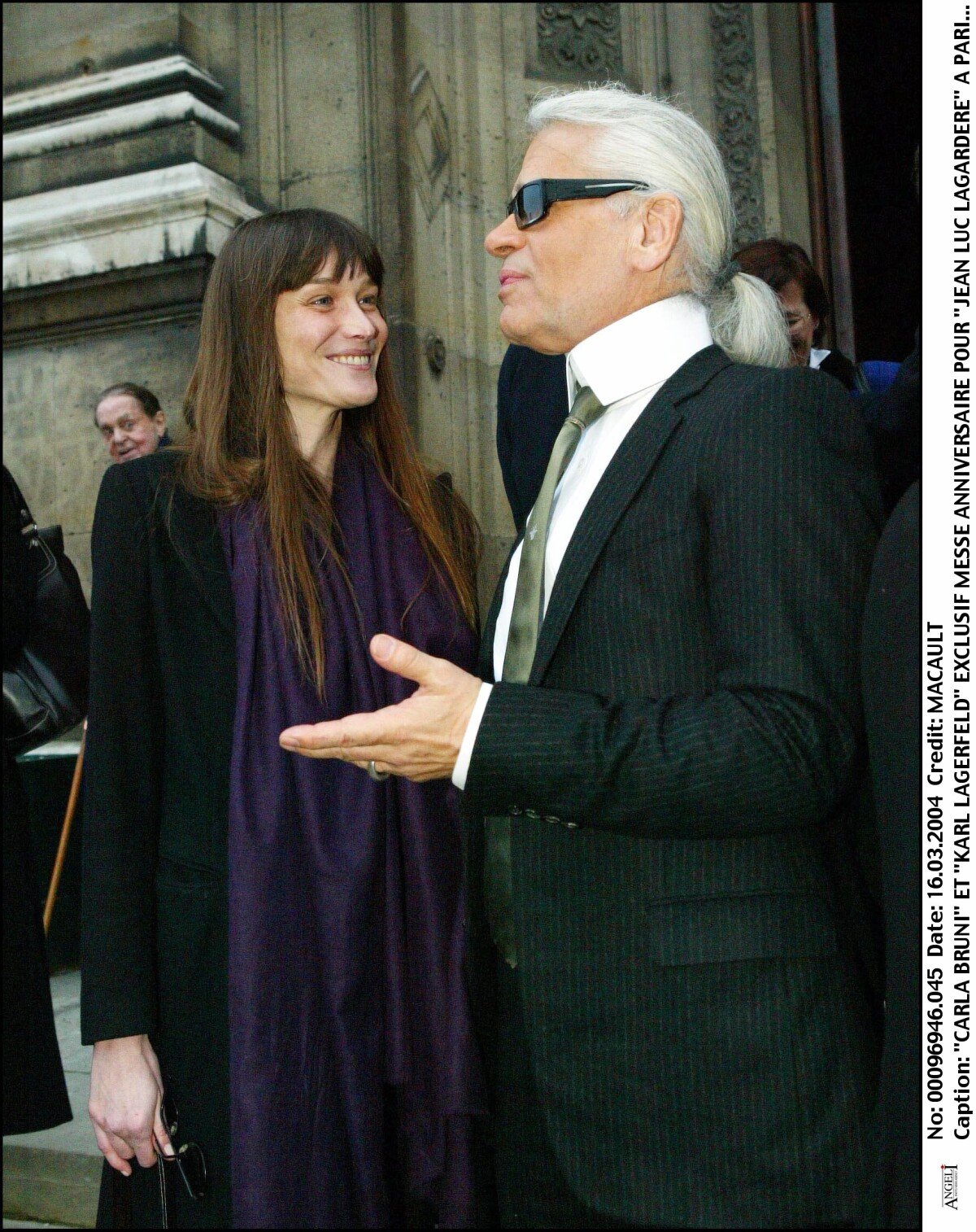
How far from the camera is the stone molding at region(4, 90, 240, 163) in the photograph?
449 centimetres

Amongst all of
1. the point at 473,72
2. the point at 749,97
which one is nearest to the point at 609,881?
the point at 473,72

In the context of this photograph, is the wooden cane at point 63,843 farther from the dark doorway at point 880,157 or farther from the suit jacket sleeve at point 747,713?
the dark doorway at point 880,157

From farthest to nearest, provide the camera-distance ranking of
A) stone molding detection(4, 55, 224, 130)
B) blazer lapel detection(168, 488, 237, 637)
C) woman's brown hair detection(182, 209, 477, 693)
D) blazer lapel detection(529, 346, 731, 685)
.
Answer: stone molding detection(4, 55, 224, 130) → woman's brown hair detection(182, 209, 477, 693) → blazer lapel detection(168, 488, 237, 637) → blazer lapel detection(529, 346, 731, 685)

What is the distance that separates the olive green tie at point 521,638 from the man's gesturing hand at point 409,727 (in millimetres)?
221

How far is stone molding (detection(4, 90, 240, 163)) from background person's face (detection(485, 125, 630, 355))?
10.4 feet

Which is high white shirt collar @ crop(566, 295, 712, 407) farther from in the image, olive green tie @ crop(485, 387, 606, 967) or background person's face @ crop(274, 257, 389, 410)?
background person's face @ crop(274, 257, 389, 410)

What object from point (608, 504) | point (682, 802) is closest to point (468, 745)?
point (682, 802)

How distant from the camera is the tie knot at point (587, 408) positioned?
1.71 m

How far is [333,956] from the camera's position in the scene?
5.98 ft

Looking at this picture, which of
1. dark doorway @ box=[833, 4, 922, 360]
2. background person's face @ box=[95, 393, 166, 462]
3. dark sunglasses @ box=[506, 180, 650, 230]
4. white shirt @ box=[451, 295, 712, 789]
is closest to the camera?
white shirt @ box=[451, 295, 712, 789]

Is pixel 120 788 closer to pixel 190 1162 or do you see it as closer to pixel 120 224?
pixel 190 1162

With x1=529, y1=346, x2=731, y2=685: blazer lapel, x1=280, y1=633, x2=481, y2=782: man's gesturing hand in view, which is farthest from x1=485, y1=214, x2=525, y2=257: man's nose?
x1=280, y1=633, x2=481, y2=782: man's gesturing hand

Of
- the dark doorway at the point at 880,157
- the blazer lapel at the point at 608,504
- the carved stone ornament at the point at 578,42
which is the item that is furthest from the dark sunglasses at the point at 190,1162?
the dark doorway at the point at 880,157

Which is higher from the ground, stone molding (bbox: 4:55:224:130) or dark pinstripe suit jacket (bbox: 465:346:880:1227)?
stone molding (bbox: 4:55:224:130)
